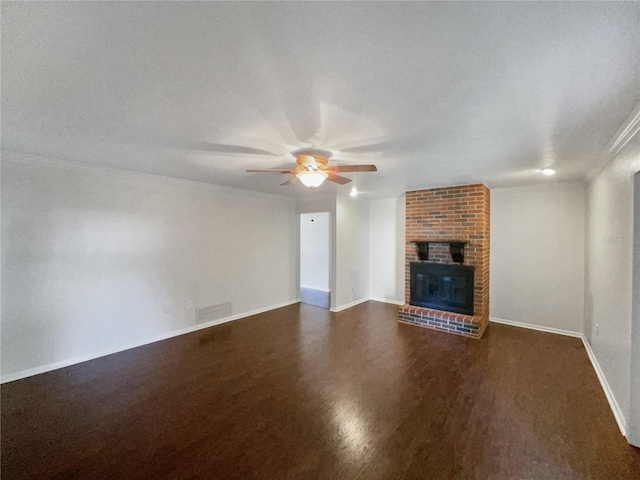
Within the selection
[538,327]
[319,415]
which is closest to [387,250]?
[538,327]

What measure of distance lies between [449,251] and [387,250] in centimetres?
169

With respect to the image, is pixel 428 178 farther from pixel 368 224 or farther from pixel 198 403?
pixel 198 403

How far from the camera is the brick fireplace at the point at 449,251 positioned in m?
4.28

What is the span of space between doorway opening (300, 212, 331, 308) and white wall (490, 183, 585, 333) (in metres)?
3.94

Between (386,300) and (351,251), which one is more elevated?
(351,251)

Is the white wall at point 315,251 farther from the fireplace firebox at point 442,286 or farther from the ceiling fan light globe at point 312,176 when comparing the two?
the ceiling fan light globe at point 312,176

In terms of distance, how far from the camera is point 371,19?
1.03 m

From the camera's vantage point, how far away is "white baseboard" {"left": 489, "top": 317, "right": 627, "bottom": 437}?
2193 millimetres

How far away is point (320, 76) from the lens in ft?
4.56

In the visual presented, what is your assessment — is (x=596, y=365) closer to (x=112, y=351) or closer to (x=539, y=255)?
(x=539, y=255)

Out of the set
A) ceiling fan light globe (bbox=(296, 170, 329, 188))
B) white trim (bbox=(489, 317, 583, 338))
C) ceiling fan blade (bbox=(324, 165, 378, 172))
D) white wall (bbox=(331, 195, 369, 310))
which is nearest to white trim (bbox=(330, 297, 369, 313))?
white wall (bbox=(331, 195, 369, 310))

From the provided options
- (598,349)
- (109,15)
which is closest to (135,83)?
(109,15)

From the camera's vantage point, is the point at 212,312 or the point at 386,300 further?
the point at 386,300

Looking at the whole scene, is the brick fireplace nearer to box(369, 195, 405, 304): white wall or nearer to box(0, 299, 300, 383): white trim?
box(369, 195, 405, 304): white wall
